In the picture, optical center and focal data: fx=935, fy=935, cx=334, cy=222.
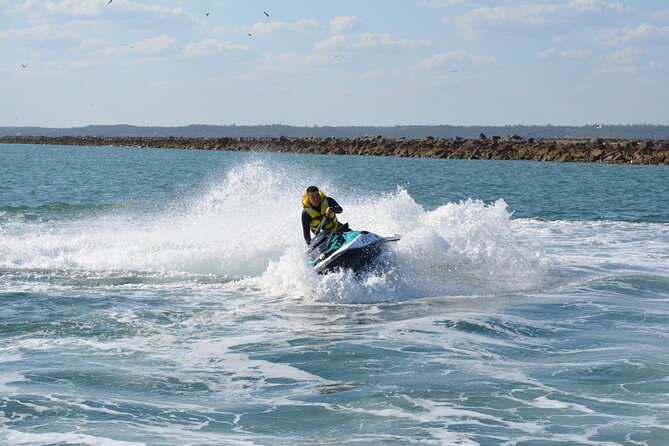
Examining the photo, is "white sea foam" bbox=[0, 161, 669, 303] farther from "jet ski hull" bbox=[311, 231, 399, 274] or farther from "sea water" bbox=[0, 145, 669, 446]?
"jet ski hull" bbox=[311, 231, 399, 274]

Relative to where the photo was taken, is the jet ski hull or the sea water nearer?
the sea water

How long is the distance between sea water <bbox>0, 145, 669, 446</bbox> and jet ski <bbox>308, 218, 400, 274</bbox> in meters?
0.20

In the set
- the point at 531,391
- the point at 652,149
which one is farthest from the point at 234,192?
the point at 652,149

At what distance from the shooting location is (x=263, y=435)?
826 centimetres

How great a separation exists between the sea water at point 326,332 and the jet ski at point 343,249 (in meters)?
0.20

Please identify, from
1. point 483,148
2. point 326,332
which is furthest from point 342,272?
point 483,148

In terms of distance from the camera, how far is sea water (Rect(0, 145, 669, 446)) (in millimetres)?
8578

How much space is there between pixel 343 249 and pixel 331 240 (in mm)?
402

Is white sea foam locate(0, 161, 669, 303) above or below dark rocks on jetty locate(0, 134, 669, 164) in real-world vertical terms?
below

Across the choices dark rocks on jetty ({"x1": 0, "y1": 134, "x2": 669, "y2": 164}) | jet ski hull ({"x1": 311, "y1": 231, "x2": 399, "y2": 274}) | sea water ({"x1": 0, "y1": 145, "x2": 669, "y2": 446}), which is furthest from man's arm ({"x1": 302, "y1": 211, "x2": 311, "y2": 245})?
dark rocks on jetty ({"x1": 0, "y1": 134, "x2": 669, "y2": 164})

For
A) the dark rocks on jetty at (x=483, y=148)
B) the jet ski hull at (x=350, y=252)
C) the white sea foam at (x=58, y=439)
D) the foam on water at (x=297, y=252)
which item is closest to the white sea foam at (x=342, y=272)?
the foam on water at (x=297, y=252)

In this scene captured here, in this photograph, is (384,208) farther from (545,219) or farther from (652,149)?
(652,149)

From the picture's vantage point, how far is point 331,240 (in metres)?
15.0

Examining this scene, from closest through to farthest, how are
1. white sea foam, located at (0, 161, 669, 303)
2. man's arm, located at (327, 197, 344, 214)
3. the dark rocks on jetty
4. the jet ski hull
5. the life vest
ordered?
the jet ski hull < man's arm, located at (327, 197, 344, 214) < the life vest < white sea foam, located at (0, 161, 669, 303) < the dark rocks on jetty
